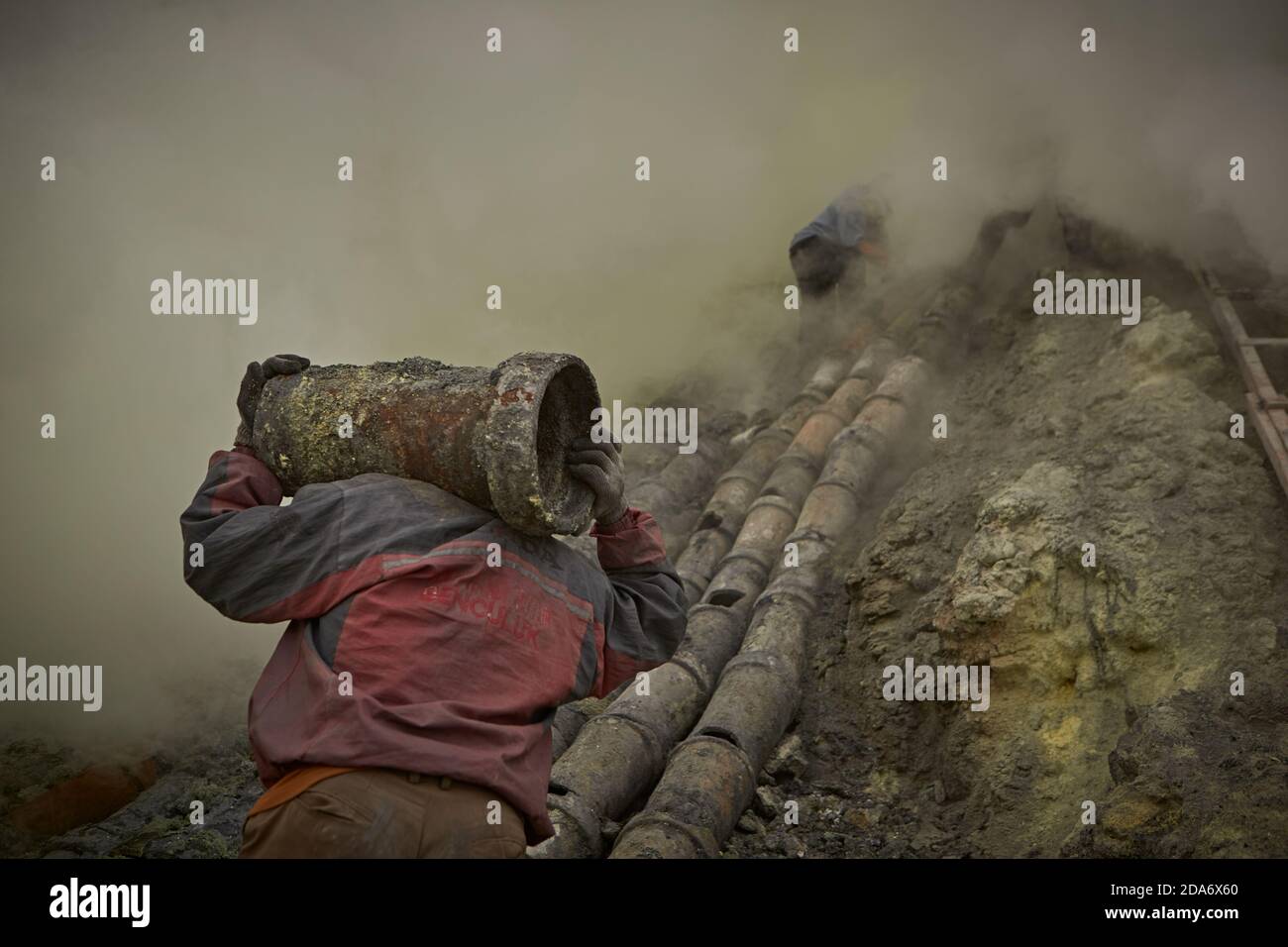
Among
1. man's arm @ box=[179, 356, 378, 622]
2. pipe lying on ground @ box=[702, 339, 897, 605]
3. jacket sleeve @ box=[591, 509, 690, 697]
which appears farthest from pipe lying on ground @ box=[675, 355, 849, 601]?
man's arm @ box=[179, 356, 378, 622]

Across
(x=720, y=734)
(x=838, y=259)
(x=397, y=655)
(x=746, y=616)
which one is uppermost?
(x=838, y=259)

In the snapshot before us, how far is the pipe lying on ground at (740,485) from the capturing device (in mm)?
6000

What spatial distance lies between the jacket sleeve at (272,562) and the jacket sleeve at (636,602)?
0.68 metres

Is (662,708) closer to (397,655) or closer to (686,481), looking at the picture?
(397,655)

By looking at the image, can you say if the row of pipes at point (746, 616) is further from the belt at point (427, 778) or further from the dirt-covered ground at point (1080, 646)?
the belt at point (427, 778)

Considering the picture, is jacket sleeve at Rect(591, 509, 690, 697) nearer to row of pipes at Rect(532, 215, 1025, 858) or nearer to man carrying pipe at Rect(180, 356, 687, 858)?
man carrying pipe at Rect(180, 356, 687, 858)

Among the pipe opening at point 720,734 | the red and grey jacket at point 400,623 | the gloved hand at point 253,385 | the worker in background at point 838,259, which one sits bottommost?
the pipe opening at point 720,734

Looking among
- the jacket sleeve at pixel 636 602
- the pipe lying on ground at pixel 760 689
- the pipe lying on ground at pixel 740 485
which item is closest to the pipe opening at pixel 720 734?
the pipe lying on ground at pixel 760 689

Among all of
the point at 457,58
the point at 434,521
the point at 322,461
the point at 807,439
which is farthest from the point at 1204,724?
the point at 457,58

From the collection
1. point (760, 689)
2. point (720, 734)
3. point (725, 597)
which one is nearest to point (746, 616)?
point (725, 597)

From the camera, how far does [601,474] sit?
2807 mm

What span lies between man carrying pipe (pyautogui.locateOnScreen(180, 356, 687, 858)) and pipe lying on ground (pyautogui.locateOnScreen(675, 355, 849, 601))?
3102 mm

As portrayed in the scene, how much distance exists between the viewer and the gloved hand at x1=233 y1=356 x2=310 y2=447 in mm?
2891

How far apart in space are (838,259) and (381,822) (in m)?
6.69
